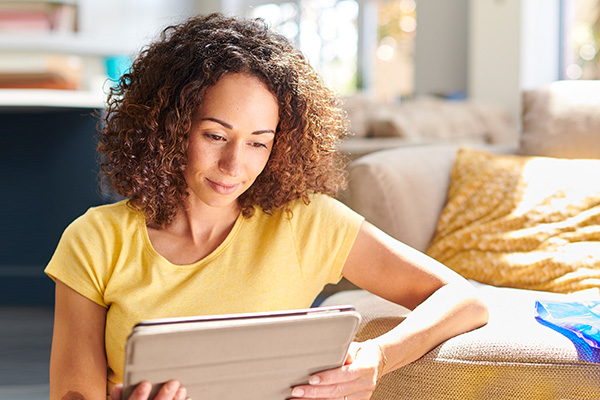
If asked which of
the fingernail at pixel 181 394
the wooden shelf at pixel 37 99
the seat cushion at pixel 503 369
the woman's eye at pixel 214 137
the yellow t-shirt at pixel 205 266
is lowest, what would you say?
the seat cushion at pixel 503 369

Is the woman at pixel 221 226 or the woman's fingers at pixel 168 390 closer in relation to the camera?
the woman's fingers at pixel 168 390

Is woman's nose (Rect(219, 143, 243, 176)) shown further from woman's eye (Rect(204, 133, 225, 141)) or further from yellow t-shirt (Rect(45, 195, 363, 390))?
yellow t-shirt (Rect(45, 195, 363, 390))

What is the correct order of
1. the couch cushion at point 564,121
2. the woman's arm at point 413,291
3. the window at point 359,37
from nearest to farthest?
the woman's arm at point 413,291 → the couch cushion at point 564,121 → the window at point 359,37

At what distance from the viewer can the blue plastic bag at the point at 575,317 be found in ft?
3.65

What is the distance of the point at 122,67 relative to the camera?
408 centimetres

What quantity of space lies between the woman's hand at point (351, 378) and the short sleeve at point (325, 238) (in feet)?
0.59

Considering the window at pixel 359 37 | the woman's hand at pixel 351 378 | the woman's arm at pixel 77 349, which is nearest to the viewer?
the woman's hand at pixel 351 378

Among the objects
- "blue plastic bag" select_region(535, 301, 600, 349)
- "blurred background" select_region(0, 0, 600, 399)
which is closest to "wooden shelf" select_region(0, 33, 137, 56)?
"blurred background" select_region(0, 0, 600, 399)

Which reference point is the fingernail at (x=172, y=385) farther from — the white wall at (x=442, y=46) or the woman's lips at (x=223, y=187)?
the white wall at (x=442, y=46)

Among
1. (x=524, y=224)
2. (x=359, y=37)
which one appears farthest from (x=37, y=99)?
(x=359, y=37)

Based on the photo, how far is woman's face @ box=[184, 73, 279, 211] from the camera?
1.02 meters

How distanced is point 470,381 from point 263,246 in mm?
451

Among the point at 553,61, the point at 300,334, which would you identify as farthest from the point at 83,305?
the point at 553,61

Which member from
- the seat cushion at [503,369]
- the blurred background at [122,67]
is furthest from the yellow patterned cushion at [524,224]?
the blurred background at [122,67]
